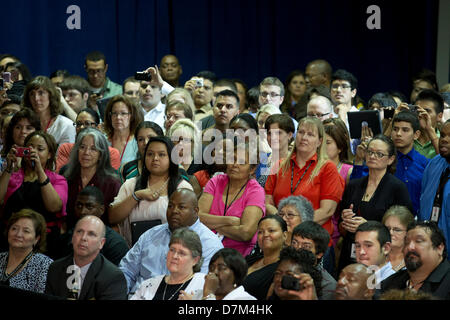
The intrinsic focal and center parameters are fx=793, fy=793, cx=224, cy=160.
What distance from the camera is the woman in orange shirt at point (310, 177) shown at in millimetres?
4637

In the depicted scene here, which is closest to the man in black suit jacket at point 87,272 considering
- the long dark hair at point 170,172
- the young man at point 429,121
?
the long dark hair at point 170,172

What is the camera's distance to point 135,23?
8.69m

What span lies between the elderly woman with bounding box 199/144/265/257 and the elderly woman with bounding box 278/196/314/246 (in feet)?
0.52

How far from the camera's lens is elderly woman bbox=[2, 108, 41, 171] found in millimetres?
5312

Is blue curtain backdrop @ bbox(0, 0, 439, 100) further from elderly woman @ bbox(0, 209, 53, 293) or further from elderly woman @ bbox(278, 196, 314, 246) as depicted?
elderly woman @ bbox(278, 196, 314, 246)

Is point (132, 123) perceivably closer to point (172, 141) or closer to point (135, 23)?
point (172, 141)

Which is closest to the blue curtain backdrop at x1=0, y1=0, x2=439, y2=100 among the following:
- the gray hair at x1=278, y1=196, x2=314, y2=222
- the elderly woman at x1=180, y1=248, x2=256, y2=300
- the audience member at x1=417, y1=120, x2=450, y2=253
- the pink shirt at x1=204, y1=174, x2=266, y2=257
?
the audience member at x1=417, y1=120, x2=450, y2=253

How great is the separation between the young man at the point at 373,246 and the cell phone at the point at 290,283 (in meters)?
0.64

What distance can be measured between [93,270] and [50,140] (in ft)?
4.02

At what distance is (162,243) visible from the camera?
4.28 meters

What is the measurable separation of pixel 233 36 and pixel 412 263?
5610mm

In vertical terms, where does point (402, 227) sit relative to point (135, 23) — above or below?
below
